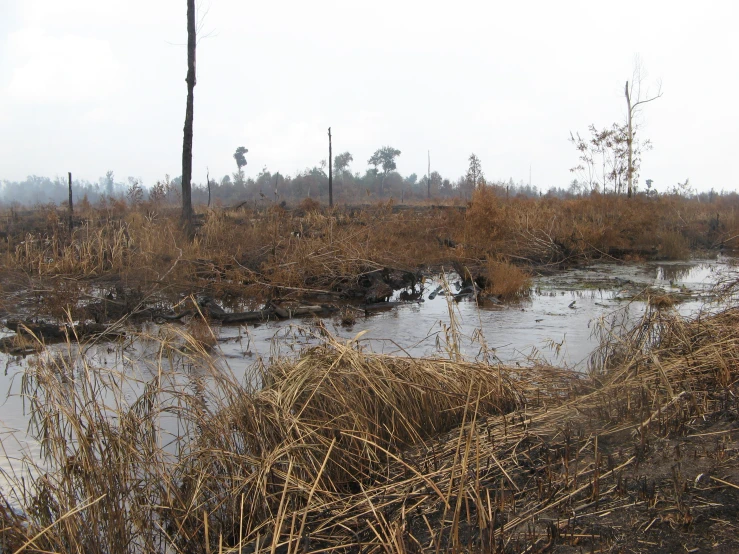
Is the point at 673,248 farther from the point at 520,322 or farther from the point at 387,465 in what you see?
the point at 387,465

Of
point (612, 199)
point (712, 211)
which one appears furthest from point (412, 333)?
point (712, 211)

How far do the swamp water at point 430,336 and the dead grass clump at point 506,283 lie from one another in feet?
0.86

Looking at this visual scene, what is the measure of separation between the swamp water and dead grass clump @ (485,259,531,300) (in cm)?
26

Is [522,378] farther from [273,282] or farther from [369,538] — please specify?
[273,282]

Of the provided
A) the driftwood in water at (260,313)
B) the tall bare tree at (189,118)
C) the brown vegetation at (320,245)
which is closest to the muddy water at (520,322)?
the driftwood in water at (260,313)

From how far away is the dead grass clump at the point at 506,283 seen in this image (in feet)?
34.7

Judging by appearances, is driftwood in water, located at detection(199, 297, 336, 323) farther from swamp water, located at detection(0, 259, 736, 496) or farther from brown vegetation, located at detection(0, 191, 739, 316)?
brown vegetation, located at detection(0, 191, 739, 316)

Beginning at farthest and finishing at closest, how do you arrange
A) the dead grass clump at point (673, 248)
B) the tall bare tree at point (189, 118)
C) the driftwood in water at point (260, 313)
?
the dead grass clump at point (673, 248), the tall bare tree at point (189, 118), the driftwood in water at point (260, 313)

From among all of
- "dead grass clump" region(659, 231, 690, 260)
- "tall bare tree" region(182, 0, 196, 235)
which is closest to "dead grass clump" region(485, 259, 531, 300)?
"dead grass clump" region(659, 231, 690, 260)

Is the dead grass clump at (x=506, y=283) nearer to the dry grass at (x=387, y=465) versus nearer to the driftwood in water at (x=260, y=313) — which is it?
the driftwood in water at (x=260, y=313)

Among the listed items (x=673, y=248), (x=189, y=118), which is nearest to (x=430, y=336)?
(x=189, y=118)

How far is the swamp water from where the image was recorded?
14.9ft

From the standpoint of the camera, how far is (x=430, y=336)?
7352 mm

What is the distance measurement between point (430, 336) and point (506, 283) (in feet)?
12.2
